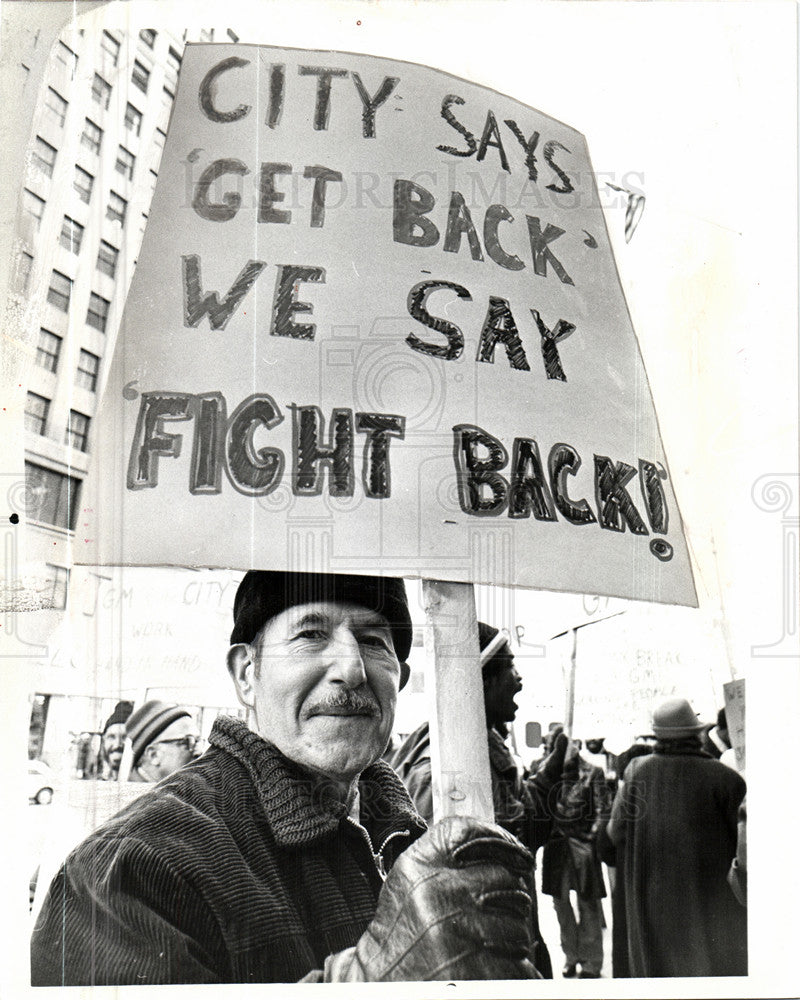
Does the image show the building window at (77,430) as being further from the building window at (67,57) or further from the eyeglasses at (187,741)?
the building window at (67,57)

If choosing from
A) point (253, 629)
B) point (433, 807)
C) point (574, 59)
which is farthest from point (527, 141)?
point (433, 807)

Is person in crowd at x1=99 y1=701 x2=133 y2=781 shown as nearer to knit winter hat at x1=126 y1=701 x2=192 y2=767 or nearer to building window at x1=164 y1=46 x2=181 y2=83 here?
knit winter hat at x1=126 y1=701 x2=192 y2=767

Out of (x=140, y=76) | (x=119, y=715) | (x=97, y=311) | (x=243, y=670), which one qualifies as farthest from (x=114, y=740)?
(x=140, y=76)

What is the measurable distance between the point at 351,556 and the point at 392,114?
1111mm

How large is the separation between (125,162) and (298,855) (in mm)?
1695

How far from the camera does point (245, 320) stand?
2.80m

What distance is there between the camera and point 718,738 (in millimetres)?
2902

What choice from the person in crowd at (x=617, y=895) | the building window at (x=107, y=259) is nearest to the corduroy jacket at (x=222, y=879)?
the person in crowd at (x=617, y=895)

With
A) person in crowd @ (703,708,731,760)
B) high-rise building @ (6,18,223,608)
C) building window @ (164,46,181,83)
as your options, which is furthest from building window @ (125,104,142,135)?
person in crowd @ (703,708,731,760)

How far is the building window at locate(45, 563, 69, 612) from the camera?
2.76 meters

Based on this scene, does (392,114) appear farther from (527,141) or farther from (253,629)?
(253,629)

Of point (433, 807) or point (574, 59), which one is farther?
point (574, 59)

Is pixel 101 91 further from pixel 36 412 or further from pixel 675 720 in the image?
pixel 675 720

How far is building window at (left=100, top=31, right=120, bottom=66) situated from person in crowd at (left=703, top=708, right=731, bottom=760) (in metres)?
2.18
